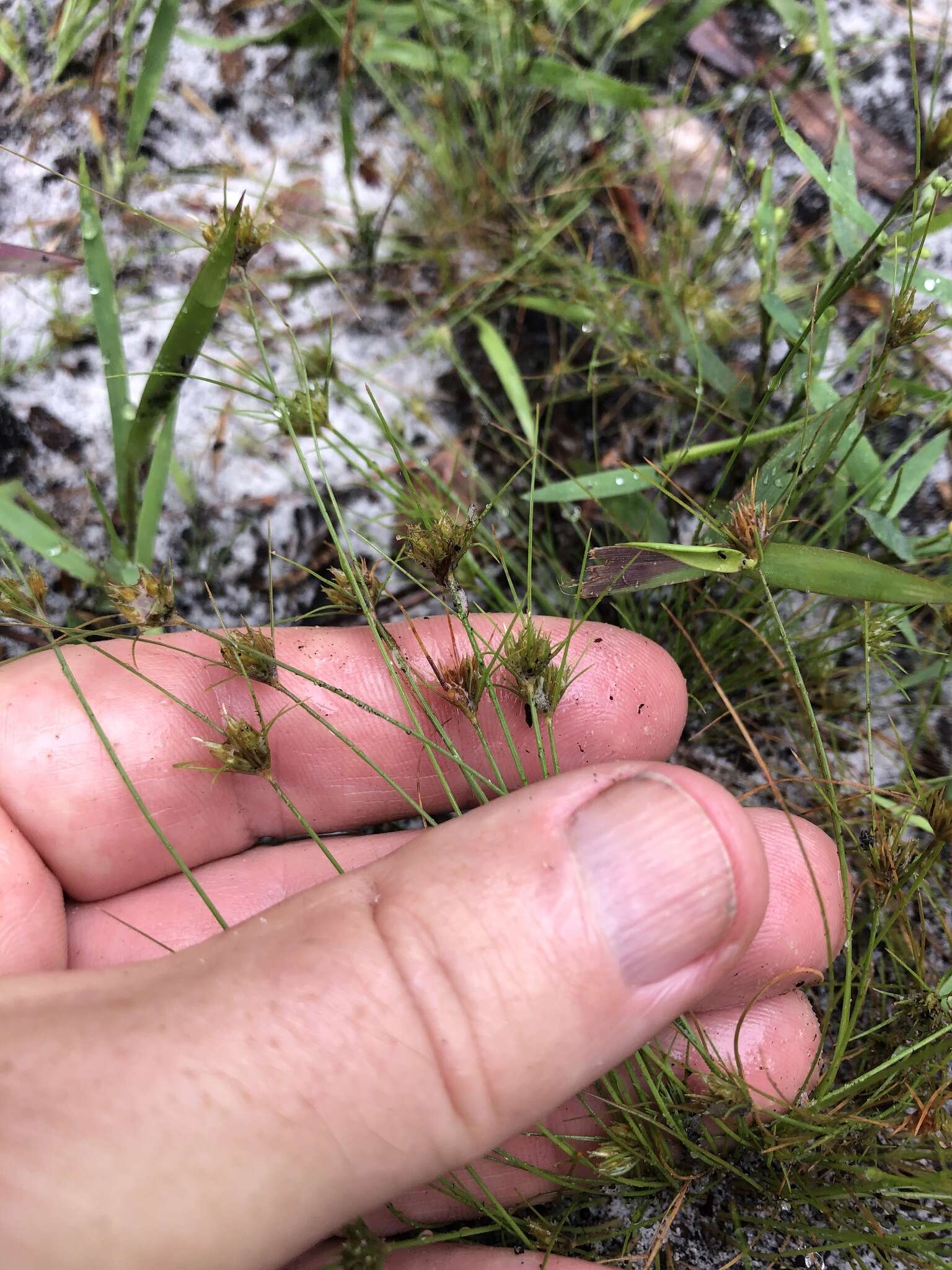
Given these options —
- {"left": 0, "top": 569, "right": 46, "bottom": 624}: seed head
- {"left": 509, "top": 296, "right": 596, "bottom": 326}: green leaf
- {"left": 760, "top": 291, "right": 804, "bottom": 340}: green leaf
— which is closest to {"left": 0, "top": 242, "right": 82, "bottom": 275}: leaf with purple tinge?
{"left": 0, "top": 569, "right": 46, "bottom": 624}: seed head

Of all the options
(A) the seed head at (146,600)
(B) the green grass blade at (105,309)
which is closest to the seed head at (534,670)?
(A) the seed head at (146,600)

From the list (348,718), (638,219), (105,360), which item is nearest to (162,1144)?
(348,718)

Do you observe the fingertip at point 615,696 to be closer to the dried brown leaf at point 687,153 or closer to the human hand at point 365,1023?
the human hand at point 365,1023

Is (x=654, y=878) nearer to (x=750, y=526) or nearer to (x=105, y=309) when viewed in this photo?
(x=750, y=526)

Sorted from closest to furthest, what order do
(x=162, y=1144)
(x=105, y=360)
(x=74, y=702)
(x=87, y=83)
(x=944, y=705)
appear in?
(x=162, y=1144)
(x=74, y=702)
(x=105, y=360)
(x=944, y=705)
(x=87, y=83)

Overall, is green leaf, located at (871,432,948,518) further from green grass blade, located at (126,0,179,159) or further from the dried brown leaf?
green grass blade, located at (126,0,179,159)

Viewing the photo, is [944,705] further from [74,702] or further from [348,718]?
[74,702]

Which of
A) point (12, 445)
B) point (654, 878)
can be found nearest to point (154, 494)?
point (12, 445)
